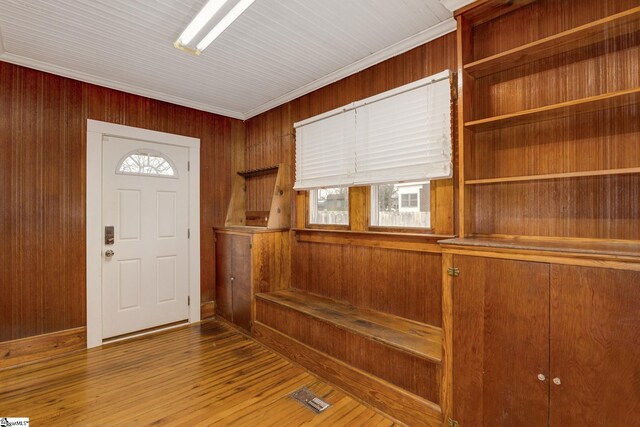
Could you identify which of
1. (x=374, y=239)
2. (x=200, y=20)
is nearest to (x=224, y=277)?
(x=374, y=239)

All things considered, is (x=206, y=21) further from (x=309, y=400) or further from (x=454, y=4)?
(x=309, y=400)

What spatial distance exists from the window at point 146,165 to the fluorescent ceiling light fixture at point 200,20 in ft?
5.58

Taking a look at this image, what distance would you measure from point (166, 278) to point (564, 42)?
4.25m

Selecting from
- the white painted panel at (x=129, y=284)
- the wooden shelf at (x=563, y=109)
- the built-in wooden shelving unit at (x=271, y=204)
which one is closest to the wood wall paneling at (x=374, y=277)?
the built-in wooden shelving unit at (x=271, y=204)

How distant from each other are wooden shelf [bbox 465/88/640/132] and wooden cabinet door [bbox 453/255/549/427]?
0.83 metres

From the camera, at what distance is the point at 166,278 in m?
3.79

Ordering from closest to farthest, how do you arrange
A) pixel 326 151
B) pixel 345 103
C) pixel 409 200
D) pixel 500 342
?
pixel 500 342
pixel 409 200
pixel 345 103
pixel 326 151

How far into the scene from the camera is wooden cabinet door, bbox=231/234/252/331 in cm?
350

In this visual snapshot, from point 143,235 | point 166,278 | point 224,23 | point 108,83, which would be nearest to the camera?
point 224,23

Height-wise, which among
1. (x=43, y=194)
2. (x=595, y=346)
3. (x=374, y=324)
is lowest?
(x=374, y=324)

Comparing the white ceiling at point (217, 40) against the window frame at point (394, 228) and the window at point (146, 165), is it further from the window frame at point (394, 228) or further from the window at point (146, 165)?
the window frame at point (394, 228)

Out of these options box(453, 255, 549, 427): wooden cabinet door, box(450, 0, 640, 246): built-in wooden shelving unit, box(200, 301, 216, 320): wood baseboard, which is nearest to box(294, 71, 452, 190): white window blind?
box(450, 0, 640, 246): built-in wooden shelving unit

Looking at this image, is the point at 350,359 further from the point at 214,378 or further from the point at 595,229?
the point at 595,229

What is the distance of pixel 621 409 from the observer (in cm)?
131
